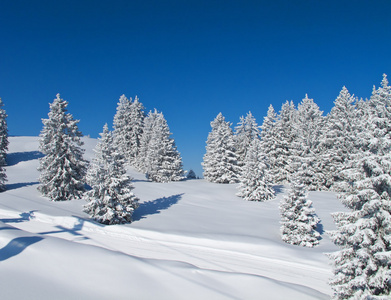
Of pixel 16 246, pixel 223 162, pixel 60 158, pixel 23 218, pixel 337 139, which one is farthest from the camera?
pixel 223 162

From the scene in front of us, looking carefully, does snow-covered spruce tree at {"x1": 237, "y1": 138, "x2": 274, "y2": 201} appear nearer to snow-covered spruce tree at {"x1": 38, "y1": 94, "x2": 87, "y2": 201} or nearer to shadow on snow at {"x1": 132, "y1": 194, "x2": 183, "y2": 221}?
shadow on snow at {"x1": 132, "y1": 194, "x2": 183, "y2": 221}

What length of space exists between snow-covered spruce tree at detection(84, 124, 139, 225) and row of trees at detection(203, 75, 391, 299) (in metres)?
10.9

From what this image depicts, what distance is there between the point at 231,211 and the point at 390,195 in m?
16.8

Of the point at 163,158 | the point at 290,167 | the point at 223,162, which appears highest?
the point at 290,167

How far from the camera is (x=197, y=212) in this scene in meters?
22.7

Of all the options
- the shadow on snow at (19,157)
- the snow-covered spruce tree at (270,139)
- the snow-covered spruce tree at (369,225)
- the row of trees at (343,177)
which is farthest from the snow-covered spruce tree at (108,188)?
the shadow on snow at (19,157)

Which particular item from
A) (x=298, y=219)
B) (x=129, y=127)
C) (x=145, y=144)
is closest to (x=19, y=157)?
(x=129, y=127)

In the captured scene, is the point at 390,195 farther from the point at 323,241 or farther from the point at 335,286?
the point at 323,241

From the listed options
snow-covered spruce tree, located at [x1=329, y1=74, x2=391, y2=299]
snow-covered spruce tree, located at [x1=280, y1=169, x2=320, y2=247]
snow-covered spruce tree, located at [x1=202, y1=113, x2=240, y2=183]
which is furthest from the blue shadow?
snow-covered spruce tree, located at [x1=202, y1=113, x2=240, y2=183]

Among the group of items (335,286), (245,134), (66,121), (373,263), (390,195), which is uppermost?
(245,134)

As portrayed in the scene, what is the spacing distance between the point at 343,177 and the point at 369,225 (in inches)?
156

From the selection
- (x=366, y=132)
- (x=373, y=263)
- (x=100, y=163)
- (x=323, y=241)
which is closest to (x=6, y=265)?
(x=373, y=263)

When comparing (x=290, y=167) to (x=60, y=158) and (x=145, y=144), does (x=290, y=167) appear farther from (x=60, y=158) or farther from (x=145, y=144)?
(x=60, y=158)

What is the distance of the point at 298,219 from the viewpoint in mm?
16672
